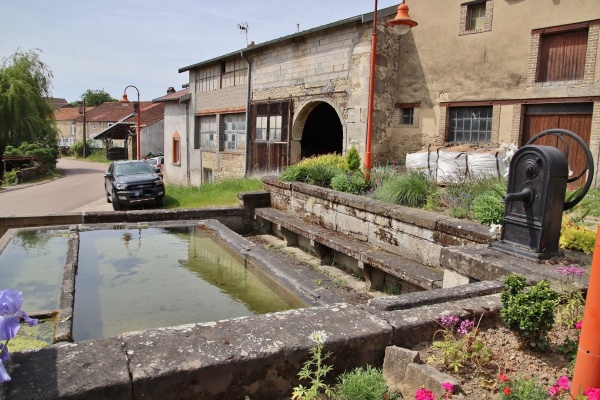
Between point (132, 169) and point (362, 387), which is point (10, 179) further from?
point (362, 387)

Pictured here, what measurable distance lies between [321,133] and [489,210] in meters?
11.6

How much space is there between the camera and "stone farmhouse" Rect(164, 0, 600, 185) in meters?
9.95

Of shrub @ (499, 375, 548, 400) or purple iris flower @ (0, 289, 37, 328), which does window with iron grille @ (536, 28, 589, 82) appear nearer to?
shrub @ (499, 375, 548, 400)

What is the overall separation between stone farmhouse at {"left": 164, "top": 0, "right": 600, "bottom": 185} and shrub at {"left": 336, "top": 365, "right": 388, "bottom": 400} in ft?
31.5

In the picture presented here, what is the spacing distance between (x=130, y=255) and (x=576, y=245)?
5.83 m

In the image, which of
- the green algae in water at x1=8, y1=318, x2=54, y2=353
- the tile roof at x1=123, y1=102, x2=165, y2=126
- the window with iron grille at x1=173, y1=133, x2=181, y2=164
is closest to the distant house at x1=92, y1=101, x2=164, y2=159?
the tile roof at x1=123, y1=102, x2=165, y2=126

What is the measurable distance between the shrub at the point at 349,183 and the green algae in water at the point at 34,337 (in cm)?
561

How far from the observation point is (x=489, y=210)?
5312 millimetres

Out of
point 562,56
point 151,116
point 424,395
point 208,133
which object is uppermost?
point 151,116

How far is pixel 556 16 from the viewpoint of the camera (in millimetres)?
9922

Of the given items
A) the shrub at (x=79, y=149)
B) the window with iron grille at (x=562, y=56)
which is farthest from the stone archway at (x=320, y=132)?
the shrub at (x=79, y=149)

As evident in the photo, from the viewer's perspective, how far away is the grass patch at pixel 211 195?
11.5 metres

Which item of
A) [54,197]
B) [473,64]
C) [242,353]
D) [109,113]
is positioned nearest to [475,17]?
[473,64]

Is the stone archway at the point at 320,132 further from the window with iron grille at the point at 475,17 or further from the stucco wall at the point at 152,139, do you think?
the stucco wall at the point at 152,139
